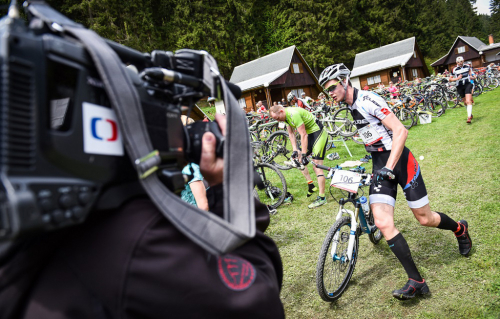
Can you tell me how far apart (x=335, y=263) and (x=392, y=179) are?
1.11 metres

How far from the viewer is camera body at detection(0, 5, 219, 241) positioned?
56 centimetres

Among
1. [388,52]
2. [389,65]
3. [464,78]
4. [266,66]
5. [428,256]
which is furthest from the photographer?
[388,52]

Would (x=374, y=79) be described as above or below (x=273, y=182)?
above

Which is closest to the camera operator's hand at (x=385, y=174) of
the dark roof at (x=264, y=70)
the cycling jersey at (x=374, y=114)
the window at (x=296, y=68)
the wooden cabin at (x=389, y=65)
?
the cycling jersey at (x=374, y=114)

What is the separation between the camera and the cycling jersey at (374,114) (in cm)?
347

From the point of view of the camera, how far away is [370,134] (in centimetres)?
364

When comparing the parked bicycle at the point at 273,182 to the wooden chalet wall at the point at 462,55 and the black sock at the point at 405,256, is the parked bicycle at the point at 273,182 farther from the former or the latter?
the wooden chalet wall at the point at 462,55

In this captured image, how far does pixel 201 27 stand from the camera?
147 feet

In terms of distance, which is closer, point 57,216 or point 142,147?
point 57,216

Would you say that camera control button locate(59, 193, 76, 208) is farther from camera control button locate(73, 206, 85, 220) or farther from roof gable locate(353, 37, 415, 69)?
roof gable locate(353, 37, 415, 69)

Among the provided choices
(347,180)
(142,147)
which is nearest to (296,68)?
(347,180)

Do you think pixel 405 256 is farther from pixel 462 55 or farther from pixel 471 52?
pixel 471 52

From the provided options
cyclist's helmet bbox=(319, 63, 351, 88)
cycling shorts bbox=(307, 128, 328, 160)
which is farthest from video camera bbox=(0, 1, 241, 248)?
cycling shorts bbox=(307, 128, 328, 160)

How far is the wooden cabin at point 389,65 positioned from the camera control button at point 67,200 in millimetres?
42567
